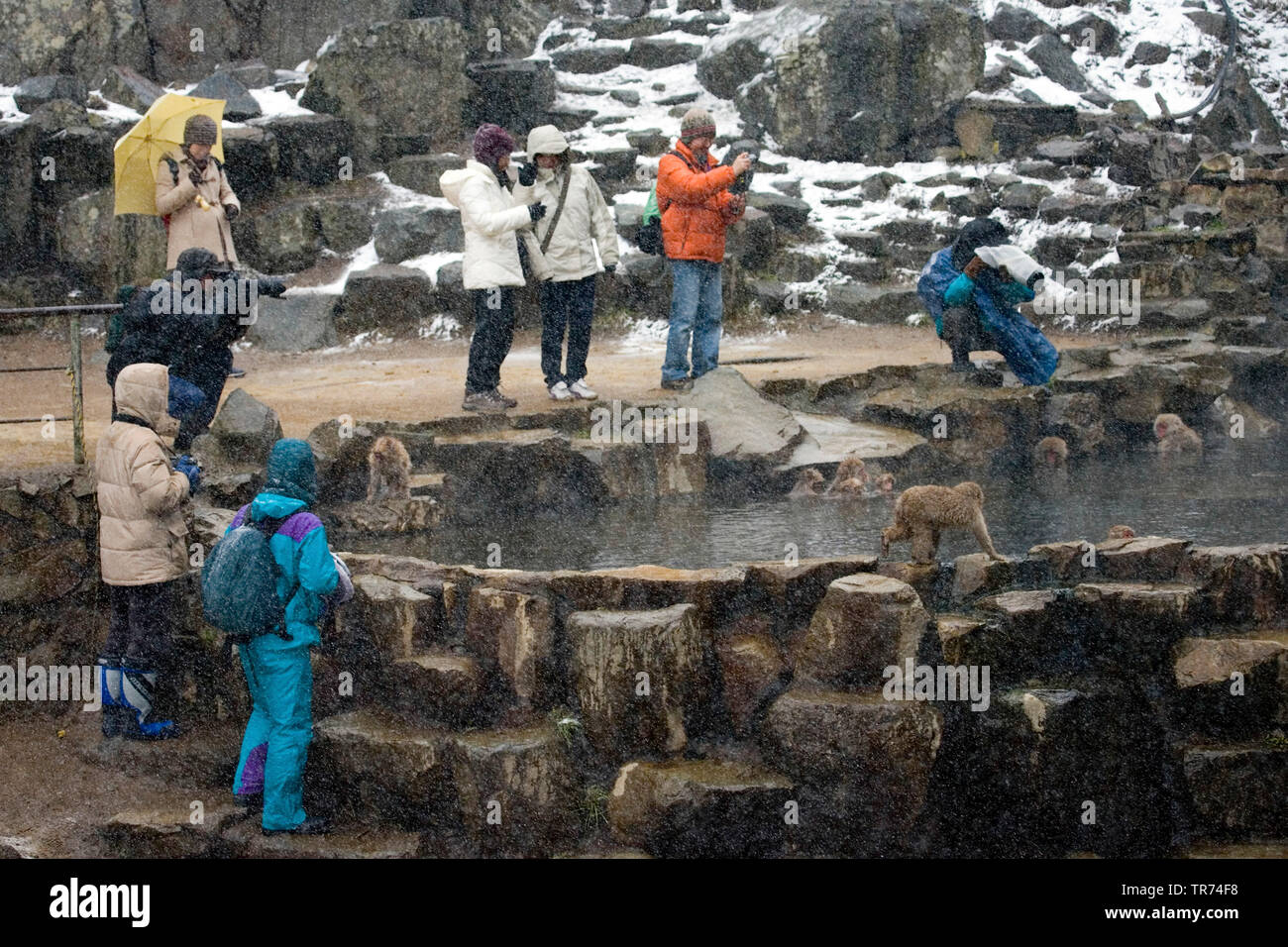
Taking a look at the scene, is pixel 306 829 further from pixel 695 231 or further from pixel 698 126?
pixel 698 126

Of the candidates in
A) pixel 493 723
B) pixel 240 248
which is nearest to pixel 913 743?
pixel 493 723

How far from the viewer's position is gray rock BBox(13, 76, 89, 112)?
15016 millimetres

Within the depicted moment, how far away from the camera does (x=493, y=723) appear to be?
6027 mm

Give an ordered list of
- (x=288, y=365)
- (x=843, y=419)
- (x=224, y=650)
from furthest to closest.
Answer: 1. (x=288, y=365)
2. (x=843, y=419)
3. (x=224, y=650)

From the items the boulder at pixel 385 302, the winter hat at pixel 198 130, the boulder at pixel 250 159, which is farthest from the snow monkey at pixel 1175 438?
the boulder at pixel 250 159

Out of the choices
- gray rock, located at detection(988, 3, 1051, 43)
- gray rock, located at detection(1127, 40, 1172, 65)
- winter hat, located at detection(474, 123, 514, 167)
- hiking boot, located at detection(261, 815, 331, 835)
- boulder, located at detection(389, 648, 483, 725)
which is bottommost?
hiking boot, located at detection(261, 815, 331, 835)

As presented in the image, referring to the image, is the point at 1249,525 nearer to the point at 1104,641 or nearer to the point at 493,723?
the point at 1104,641

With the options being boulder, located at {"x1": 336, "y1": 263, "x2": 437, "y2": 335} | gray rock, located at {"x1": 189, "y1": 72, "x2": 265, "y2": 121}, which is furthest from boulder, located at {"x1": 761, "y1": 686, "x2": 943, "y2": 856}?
gray rock, located at {"x1": 189, "y1": 72, "x2": 265, "y2": 121}

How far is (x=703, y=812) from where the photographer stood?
559 cm

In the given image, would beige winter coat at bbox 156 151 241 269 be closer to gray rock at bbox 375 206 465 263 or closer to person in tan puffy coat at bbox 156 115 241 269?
person in tan puffy coat at bbox 156 115 241 269

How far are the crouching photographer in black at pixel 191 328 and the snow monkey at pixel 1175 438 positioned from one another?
236 inches

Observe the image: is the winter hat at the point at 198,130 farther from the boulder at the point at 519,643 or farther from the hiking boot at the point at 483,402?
the boulder at the point at 519,643

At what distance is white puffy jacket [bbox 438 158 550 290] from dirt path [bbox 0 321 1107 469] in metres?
0.88
